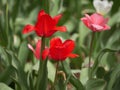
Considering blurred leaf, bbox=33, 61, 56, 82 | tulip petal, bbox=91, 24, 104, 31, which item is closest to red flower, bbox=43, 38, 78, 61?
tulip petal, bbox=91, 24, 104, 31

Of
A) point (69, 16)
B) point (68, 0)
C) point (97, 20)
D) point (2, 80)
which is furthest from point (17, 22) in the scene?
point (97, 20)

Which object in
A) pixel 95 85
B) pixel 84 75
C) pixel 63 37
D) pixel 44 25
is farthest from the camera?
pixel 63 37

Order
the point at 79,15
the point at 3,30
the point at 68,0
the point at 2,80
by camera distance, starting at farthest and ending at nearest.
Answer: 1. the point at 68,0
2. the point at 79,15
3. the point at 3,30
4. the point at 2,80

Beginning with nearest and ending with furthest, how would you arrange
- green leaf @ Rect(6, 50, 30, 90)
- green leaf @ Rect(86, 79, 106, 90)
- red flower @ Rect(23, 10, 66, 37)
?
red flower @ Rect(23, 10, 66, 37) < green leaf @ Rect(86, 79, 106, 90) < green leaf @ Rect(6, 50, 30, 90)

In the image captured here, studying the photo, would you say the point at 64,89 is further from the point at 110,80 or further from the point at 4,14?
the point at 4,14

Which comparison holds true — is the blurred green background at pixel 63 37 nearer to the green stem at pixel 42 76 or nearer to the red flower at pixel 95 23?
the green stem at pixel 42 76

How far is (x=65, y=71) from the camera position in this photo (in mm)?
1859

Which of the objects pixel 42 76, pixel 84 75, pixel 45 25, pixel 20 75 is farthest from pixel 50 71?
pixel 45 25

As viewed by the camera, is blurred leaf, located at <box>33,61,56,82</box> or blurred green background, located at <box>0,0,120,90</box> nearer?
blurred green background, located at <box>0,0,120,90</box>

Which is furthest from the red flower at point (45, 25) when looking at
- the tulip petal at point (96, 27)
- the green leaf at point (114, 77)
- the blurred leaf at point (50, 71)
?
the blurred leaf at point (50, 71)

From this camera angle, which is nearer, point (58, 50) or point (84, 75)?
point (58, 50)

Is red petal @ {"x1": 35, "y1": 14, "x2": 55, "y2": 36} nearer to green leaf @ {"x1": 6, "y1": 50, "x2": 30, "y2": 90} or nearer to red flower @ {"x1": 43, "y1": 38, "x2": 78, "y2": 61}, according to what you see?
red flower @ {"x1": 43, "y1": 38, "x2": 78, "y2": 61}

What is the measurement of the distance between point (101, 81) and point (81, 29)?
1.23 metres

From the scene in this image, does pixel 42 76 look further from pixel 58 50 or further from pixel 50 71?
pixel 50 71
